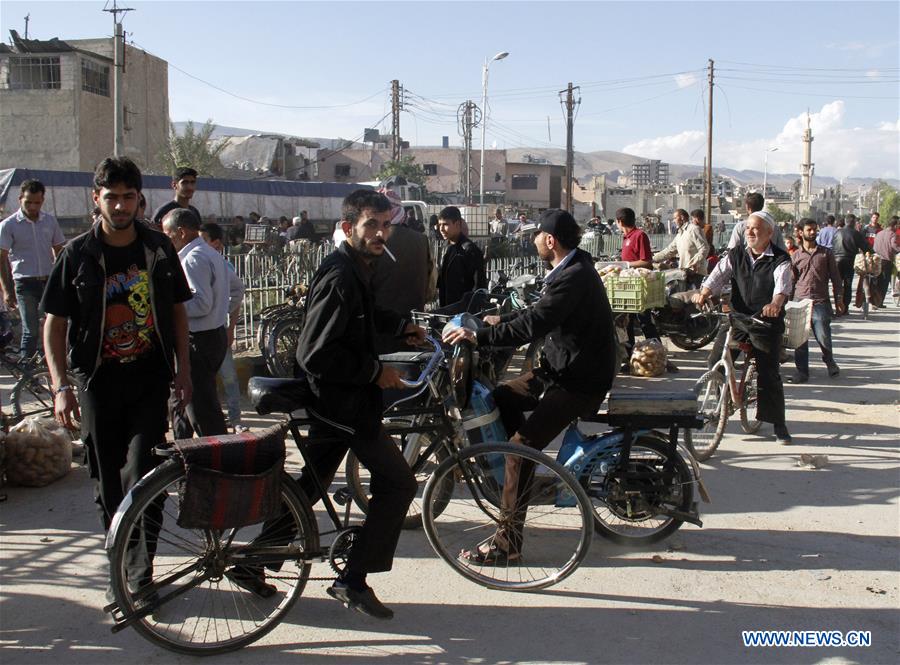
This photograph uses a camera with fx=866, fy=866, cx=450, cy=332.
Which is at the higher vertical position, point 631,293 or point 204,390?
point 631,293

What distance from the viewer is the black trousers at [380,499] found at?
396 cm

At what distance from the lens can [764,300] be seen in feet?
23.7

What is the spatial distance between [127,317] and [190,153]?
145 feet

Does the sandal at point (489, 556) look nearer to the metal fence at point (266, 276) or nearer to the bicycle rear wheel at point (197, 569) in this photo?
the bicycle rear wheel at point (197, 569)

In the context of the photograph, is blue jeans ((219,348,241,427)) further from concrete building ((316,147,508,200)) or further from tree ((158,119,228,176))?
concrete building ((316,147,508,200))

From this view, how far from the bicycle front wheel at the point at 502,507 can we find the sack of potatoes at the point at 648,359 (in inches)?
229

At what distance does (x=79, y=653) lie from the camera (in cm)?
368

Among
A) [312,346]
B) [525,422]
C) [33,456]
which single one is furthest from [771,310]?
[33,456]

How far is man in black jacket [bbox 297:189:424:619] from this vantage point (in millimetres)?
3793

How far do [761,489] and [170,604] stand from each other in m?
4.11

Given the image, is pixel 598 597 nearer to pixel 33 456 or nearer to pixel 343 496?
pixel 343 496

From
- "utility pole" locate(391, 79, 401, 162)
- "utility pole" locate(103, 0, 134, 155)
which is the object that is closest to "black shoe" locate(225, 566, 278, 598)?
"utility pole" locate(103, 0, 134, 155)

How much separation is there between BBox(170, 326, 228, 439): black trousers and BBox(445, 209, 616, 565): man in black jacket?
212cm

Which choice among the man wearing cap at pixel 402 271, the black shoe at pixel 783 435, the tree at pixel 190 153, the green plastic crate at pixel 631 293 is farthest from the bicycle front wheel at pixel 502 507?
the tree at pixel 190 153
